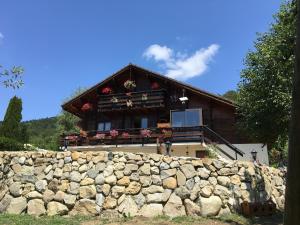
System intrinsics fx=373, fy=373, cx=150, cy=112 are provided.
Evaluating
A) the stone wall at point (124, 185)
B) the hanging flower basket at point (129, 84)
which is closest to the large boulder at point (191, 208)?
the stone wall at point (124, 185)

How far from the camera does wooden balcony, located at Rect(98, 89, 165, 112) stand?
27.1 m

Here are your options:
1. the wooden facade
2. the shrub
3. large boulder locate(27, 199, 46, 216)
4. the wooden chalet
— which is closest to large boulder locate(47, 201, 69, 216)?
large boulder locate(27, 199, 46, 216)

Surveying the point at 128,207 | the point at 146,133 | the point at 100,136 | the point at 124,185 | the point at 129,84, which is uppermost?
the point at 129,84

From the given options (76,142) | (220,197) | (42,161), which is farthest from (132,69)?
(220,197)

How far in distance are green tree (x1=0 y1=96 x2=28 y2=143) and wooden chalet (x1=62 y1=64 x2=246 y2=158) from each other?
376cm

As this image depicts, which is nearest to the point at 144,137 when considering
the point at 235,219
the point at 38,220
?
the point at 235,219

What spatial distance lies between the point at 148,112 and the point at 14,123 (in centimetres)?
980

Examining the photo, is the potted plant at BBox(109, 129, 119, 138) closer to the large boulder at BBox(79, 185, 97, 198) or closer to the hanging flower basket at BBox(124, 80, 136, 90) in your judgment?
the hanging flower basket at BBox(124, 80, 136, 90)

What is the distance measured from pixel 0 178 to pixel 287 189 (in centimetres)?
1504

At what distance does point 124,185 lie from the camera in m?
15.2

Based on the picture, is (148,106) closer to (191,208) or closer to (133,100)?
(133,100)

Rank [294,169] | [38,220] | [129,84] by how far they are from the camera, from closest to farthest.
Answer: [294,169], [38,220], [129,84]

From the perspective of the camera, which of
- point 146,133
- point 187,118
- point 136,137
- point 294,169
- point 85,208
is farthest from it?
point 187,118

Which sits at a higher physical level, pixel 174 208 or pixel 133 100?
pixel 133 100
